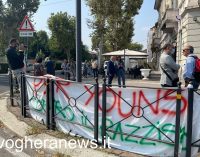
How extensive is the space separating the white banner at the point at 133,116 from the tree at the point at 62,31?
58803 mm

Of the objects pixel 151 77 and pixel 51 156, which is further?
pixel 151 77

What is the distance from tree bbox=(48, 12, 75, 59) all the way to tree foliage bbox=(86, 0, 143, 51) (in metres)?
30.2

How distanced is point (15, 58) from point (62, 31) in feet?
182

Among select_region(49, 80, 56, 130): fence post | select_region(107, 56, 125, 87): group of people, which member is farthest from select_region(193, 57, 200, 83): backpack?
select_region(107, 56, 125, 87): group of people

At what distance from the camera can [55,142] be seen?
6.42 m

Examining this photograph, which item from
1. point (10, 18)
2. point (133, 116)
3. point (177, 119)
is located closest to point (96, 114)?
point (133, 116)

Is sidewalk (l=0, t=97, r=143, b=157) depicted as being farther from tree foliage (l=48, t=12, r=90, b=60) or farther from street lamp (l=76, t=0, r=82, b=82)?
tree foliage (l=48, t=12, r=90, b=60)

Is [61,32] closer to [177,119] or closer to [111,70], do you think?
[111,70]

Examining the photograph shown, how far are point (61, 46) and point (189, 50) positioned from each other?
58646mm

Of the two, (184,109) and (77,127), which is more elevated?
(184,109)

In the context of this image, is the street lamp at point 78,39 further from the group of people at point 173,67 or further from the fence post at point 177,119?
the fence post at point 177,119

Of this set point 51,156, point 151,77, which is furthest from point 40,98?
point 151,77

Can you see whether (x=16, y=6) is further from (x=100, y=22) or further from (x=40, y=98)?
(x=40, y=98)

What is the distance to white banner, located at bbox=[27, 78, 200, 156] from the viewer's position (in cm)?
533
